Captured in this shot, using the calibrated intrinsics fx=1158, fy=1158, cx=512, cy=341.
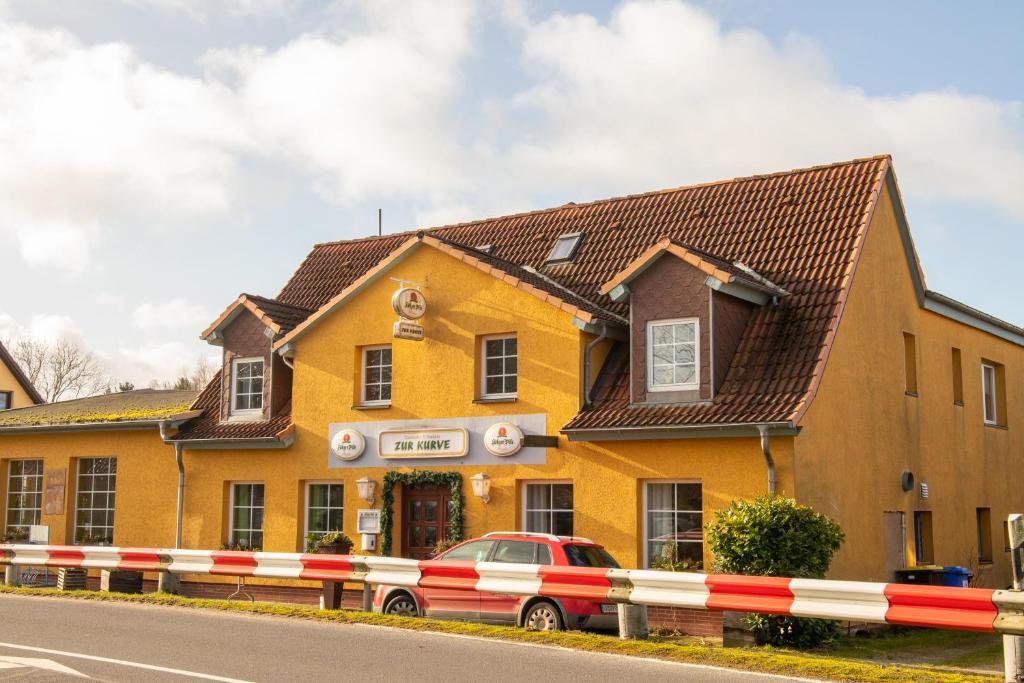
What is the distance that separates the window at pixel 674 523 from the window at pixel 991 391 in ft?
32.2

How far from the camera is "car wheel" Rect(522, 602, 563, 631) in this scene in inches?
561

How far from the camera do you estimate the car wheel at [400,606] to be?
1572 centimetres

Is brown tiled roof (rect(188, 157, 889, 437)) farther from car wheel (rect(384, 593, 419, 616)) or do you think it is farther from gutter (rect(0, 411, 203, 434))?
car wheel (rect(384, 593, 419, 616))

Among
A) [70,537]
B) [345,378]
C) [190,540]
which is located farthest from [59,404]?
[345,378]

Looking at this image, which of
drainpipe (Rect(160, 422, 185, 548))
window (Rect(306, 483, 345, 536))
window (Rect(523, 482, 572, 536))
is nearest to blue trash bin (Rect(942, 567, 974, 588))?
window (Rect(523, 482, 572, 536))

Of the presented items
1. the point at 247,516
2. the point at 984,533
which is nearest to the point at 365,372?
the point at 247,516

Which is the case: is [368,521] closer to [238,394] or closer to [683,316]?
[238,394]

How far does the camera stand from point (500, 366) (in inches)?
788

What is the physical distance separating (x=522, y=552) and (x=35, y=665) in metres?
6.34

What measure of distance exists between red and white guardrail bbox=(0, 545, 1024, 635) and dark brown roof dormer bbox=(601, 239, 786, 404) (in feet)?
13.7

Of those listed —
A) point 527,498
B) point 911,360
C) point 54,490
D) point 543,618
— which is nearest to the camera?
point 543,618

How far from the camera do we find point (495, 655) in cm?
1198

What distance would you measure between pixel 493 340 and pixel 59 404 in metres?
14.8

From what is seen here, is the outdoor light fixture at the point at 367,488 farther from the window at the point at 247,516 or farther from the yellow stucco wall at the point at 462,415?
the window at the point at 247,516
